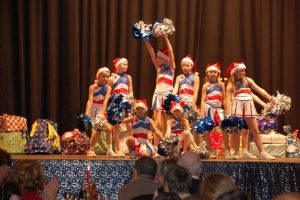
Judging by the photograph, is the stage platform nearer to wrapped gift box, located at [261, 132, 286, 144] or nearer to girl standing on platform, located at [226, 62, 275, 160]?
girl standing on platform, located at [226, 62, 275, 160]

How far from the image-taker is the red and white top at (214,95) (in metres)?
10.5

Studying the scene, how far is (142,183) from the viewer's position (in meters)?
5.95

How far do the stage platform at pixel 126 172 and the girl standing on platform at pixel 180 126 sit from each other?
956mm

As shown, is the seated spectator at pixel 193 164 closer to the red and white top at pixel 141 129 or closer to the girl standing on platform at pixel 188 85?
the red and white top at pixel 141 129

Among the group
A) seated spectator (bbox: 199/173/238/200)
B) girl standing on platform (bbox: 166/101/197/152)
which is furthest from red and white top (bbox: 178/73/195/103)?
seated spectator (bbox: 199/173/238/200)

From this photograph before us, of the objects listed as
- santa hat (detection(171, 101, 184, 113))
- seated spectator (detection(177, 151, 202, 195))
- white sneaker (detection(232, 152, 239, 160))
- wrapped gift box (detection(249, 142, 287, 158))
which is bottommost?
seated spectator (detection(177, 151, 202, 195))

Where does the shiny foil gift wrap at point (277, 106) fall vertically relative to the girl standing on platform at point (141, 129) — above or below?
above

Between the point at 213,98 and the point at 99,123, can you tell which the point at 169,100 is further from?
the point at 99,123

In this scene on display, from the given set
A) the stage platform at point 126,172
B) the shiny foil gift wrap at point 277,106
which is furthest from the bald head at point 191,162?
the shiny foil gift wrap at point 277,106

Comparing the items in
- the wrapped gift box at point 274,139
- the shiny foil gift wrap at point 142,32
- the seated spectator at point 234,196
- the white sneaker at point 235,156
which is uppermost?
the shiny foil gift wrap at point 142,32

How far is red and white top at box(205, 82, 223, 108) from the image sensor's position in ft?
34.5

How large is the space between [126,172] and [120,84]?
1.97 meters

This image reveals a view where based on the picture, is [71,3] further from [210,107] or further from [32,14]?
[210,107]

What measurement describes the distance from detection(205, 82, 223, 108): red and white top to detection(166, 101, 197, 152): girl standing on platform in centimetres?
56
